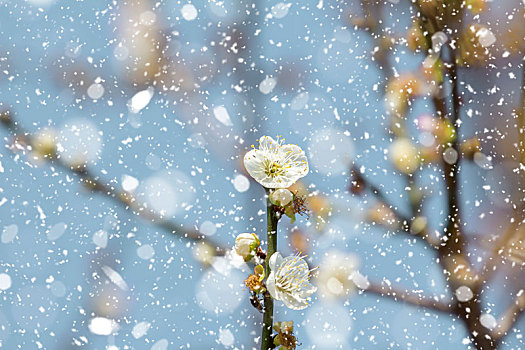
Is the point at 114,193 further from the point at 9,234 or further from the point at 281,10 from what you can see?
the point at 281,10

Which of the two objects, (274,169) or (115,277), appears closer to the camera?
(274,169)

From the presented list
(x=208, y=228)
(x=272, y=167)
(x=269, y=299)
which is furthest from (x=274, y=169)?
(x=208, y=228)

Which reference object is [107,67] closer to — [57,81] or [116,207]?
[57,81]

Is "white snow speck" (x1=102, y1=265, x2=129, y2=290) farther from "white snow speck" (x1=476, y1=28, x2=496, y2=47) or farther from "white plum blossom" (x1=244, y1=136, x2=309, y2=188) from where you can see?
"white snow speck" (x1=476, y1=28, x2=496, y2=47)

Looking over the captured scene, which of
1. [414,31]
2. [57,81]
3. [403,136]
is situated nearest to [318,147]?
[403,136]

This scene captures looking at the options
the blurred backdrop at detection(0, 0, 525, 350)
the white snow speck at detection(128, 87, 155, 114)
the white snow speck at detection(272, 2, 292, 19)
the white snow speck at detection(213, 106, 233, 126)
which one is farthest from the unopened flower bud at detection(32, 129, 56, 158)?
the white snow speck at detection(272, 2, 292, 19)
